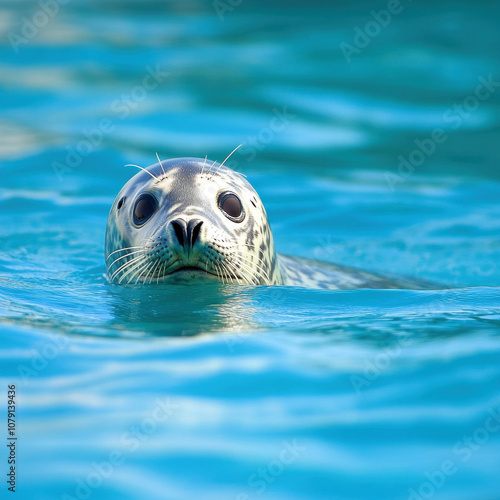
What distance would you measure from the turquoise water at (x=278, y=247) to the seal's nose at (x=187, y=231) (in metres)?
0.35

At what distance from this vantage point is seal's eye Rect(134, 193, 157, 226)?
194 inches

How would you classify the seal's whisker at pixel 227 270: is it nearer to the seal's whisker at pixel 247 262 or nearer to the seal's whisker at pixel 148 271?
the seal's whisker at pixel 247 262

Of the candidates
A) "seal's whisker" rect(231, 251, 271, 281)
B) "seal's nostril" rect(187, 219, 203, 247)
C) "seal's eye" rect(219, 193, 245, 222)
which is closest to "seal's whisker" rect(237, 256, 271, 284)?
"seal's whisker" rect(231, 251, 271, 281)

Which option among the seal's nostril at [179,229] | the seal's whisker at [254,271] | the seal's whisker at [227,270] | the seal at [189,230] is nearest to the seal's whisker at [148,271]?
the seal at [189,230]

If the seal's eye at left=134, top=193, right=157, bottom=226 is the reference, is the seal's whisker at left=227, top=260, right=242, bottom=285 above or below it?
below

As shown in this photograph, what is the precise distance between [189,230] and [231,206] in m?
0.58

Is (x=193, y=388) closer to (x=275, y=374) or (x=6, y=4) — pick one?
(x=275, y=374)

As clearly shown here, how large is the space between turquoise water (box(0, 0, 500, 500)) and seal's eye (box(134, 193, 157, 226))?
365 mm

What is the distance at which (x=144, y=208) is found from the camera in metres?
4.94

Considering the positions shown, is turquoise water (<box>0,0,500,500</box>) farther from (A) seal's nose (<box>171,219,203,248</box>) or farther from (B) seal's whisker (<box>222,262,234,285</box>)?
(A) seal's nose (<box>171,219,203,248</box>)

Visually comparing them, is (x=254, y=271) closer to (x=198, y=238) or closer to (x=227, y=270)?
(x=227, y=270)

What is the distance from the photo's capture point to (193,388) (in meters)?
3.49

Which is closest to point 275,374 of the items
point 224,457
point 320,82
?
point 224,457

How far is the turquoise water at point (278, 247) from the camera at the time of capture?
300cm
